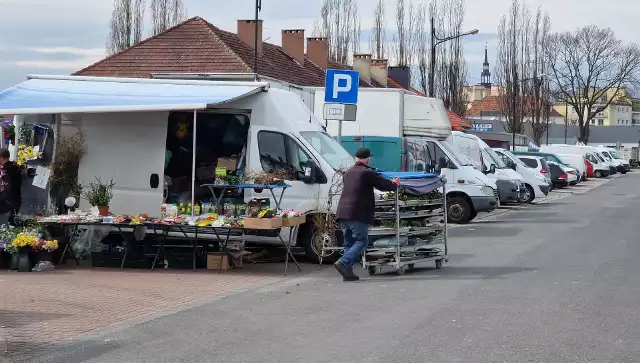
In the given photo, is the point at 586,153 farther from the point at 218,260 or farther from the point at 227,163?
the point at 218,260

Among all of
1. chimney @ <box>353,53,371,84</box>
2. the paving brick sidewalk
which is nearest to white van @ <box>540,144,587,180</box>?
chimney @ <box>353,53,371,84</box>

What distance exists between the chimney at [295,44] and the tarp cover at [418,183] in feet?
84.1

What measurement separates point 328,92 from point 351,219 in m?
4.91

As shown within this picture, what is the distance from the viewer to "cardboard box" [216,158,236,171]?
14.4m

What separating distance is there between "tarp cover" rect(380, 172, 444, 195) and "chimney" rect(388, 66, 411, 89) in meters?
36.8

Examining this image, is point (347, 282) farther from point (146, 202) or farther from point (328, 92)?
point (328, 92)

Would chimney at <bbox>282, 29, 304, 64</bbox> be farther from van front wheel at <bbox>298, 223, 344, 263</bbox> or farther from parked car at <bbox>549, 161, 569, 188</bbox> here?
van front wheel at <bbox>298, 223, 344, 263</bbox>

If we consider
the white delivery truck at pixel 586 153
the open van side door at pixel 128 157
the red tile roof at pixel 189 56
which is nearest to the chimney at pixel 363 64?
the red tile roof at pixel 189 56

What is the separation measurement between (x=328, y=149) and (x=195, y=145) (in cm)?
224

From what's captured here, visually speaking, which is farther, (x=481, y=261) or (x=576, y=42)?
(x=576, y=42)

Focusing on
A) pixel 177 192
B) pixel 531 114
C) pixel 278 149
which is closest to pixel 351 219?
pixel 278 149

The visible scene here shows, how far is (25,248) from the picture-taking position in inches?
514

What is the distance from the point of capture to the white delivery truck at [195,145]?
14.2 m

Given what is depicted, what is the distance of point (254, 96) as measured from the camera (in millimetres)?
14445
